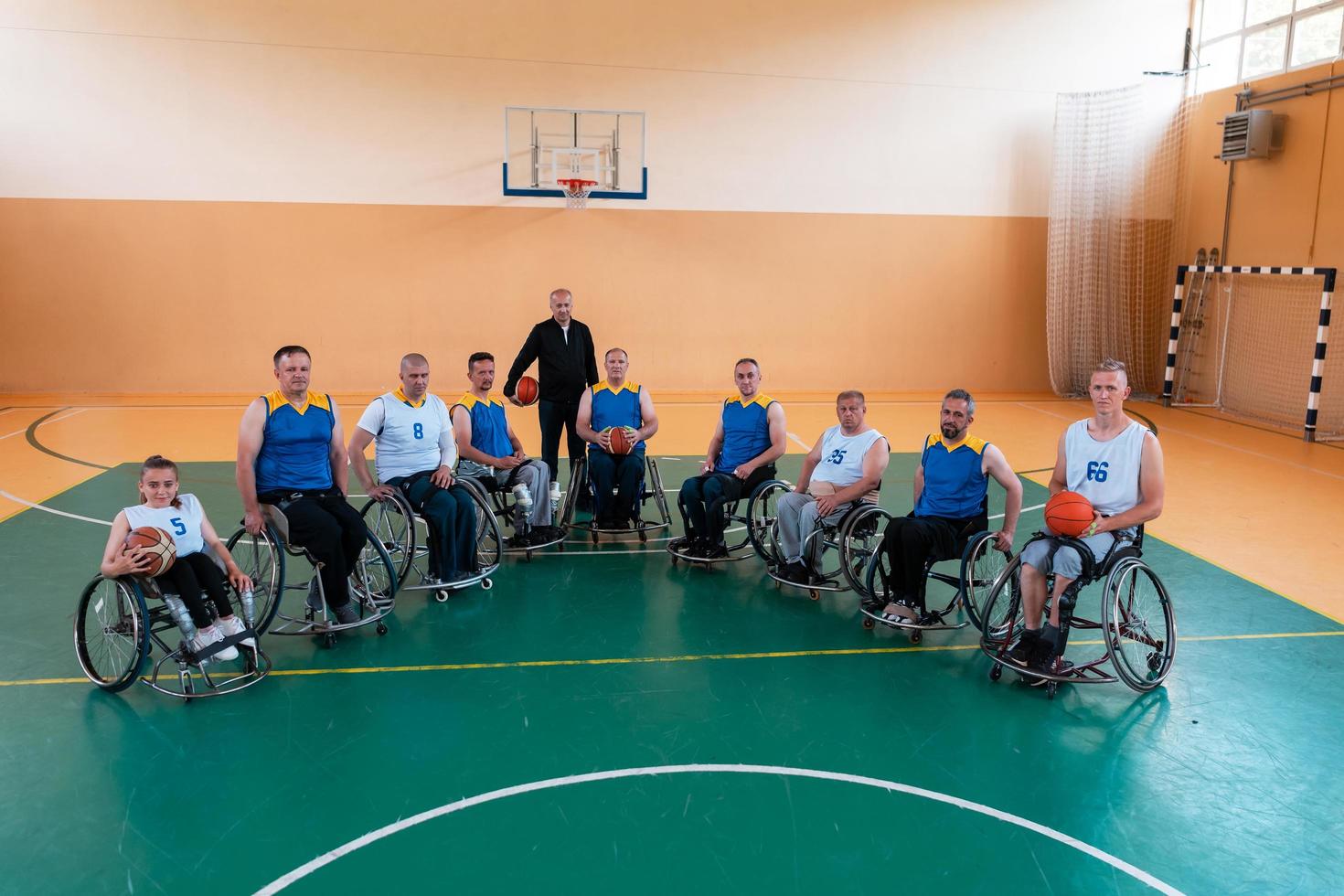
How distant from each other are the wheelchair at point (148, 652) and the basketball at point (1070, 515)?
10.1 feet

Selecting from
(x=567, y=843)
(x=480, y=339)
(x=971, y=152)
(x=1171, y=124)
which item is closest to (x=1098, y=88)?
(x=1171, y=124)

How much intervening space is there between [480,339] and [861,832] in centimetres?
865

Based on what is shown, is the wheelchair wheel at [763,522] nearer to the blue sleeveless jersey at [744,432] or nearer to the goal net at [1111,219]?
the blue sleeveless jersey at [744,432]

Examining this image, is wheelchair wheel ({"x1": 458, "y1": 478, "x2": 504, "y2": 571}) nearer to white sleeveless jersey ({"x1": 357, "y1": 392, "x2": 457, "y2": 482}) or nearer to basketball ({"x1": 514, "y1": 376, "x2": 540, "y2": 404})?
white sleeveless jersey ({"x1": 357, "y1": 392, "x2": 457, "y2": 482})

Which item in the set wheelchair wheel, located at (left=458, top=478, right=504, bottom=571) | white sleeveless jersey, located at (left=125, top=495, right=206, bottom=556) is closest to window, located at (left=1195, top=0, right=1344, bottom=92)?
wheelchair wheel, located at (left=458, top=478, right=504, bottom=571)

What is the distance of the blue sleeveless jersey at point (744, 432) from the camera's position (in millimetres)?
5250

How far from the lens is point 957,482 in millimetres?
4277

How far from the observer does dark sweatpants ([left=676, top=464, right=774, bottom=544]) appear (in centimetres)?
513

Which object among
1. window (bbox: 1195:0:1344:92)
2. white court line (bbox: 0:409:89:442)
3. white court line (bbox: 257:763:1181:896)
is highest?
window (bbox: 1195:0:1344:92)

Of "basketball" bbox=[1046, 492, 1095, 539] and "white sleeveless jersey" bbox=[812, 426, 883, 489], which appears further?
"white sleeveless jersey" bbox=[812, 426, 883, 489]

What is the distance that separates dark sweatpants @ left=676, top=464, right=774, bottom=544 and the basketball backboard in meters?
5.79

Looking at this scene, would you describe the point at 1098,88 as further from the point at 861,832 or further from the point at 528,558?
the point at 861,832

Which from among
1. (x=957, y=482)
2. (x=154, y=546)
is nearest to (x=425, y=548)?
(x=154, y=546)

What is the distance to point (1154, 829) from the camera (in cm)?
293
